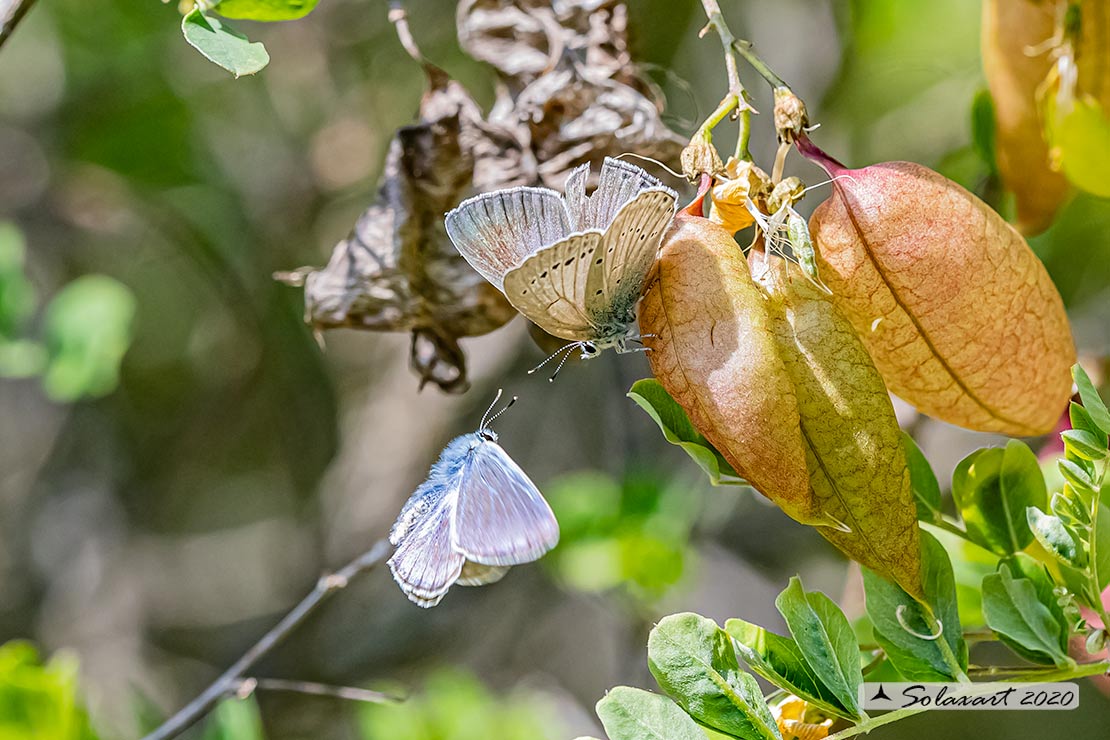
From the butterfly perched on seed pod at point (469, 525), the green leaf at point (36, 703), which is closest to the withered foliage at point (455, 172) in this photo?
the butterfly perched on seed pod at point (469, 525)

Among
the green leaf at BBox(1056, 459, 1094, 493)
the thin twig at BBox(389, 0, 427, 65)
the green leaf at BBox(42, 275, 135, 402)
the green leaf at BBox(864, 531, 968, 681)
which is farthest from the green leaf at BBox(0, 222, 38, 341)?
the green leaf at BBox(1056, 459, 1094, 493)

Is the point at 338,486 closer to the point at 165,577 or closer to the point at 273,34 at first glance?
the point at 165,577

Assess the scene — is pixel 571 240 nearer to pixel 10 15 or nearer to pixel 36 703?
pixel 10 15

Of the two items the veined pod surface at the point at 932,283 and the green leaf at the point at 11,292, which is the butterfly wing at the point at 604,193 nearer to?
the veined pod surface at the point at 932,283

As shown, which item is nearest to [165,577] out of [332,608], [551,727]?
[332,608]

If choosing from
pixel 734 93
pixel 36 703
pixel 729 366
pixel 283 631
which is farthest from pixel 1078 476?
pixel 36 703

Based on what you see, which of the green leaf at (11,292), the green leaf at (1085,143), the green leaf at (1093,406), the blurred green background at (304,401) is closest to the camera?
the green leaf at (1093,406)
